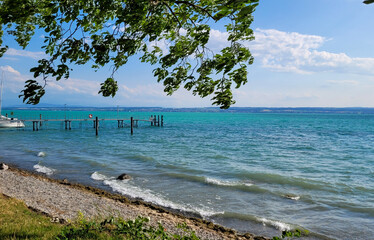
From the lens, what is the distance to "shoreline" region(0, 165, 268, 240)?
369 inches

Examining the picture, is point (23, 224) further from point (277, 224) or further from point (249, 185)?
point (249, 185)

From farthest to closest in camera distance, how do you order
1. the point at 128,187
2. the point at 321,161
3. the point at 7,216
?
1. the point at 321,161
2. the point at 128,187
3. the point at 7,216

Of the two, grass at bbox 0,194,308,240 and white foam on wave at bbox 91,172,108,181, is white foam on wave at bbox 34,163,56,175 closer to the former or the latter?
white foam on wave at bbox 91,172,108,181

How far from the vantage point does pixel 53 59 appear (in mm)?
4715

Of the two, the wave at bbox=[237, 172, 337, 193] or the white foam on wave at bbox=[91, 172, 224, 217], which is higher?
the white foam on wave at bbox=[91, 172, 224, 217]

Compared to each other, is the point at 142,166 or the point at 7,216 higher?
the point at 7,216

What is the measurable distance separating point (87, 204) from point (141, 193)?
312 centimetres

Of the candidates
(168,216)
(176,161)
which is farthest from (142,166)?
(168,216)

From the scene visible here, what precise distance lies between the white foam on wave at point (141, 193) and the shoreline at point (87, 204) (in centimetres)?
47

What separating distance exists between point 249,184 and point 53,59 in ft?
43.2

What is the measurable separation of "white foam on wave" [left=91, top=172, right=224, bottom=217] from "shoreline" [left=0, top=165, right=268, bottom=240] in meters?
0.47

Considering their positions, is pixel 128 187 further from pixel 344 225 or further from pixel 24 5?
pixel 24 5

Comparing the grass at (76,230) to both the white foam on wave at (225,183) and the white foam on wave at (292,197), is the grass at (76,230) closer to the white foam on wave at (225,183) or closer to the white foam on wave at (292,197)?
the white foam on wave at (292,197)

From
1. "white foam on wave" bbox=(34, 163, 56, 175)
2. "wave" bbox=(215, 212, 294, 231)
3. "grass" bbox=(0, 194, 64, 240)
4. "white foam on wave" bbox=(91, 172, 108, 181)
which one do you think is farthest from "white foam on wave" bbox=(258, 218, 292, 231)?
"white foam on wave" bbox=(34, 163, 56, 175)
